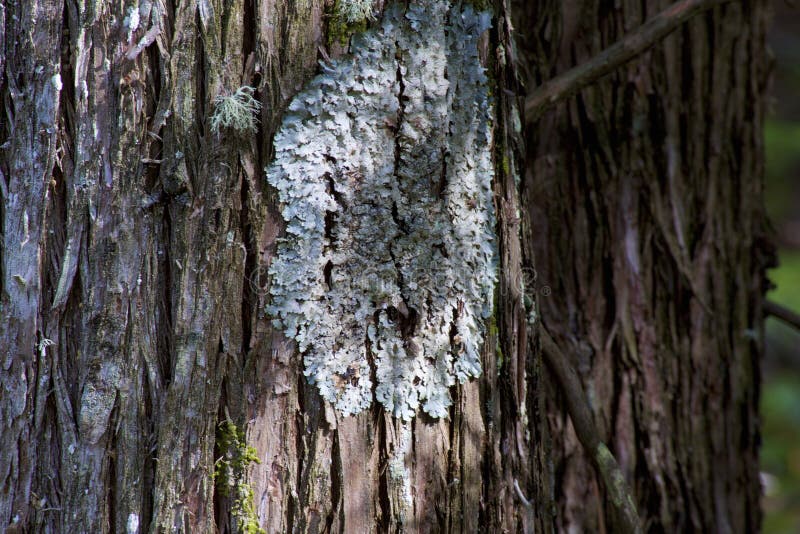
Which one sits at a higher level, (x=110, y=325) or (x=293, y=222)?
(x=293, y=222)

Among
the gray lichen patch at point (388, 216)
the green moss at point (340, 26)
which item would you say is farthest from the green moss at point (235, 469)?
the green moss at point (340, 26)

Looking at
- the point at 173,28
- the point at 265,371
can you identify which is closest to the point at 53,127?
the point at 173,28

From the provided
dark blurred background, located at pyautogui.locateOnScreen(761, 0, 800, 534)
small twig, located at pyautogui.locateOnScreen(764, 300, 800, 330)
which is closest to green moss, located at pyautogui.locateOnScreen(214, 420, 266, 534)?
small twig, located at pyautogui.locateOnScreen(764, 300, 800, 330)

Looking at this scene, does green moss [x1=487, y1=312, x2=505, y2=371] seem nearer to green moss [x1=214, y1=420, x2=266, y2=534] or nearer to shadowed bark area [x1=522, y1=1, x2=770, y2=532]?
green moss [x1=214, y1=420, x2=266, y2=534]

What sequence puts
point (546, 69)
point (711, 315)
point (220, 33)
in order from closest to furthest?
point (220, 33) → point (546, 69) → point (711, 315)

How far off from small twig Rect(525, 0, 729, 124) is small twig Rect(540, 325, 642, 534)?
0.54 metres

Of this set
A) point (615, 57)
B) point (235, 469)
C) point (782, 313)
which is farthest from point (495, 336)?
point (782, 313)

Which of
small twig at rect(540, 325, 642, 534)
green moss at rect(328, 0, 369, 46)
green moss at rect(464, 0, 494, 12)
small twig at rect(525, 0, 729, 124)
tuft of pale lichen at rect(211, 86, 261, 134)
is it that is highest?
small twig at rect(525, 0, 729, 124)

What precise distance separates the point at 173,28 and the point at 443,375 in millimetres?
710

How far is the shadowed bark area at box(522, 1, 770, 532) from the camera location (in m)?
1.80

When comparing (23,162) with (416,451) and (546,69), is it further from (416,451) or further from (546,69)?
(546,69)

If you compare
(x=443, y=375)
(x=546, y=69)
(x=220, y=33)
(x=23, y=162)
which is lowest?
(x=443, y=375)

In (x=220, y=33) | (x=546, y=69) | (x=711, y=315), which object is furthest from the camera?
(x=711, y=315)

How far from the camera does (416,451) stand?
1070mm
